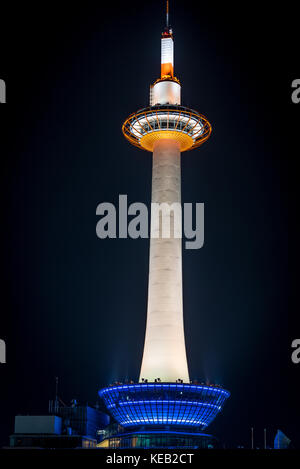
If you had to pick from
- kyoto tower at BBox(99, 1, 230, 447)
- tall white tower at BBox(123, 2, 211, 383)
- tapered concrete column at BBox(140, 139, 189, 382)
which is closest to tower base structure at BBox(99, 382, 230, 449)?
kyoto tower at BBox(99, 1, 230, 447)

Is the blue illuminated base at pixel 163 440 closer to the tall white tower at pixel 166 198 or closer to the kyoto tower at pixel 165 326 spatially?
the kyoto tower at pixel 165 326

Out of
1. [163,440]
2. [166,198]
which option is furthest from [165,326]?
[166,198]

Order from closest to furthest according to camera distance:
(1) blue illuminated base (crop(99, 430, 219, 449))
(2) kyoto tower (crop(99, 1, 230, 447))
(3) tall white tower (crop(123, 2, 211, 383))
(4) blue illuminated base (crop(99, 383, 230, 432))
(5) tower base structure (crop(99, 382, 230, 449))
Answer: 1. (1) blue illuminated base (crop(99, 430, 219, 449))
2. (5) tower base structure (crop(99, 382, 230, 449))
3. (4) blue illuminated base (crop(99, 383, 230, 432))
4. (2) kyoto tower (crop(99, 1, 230, 447))
5. (3) tall white tower (crop(123, 2, 211, 383))

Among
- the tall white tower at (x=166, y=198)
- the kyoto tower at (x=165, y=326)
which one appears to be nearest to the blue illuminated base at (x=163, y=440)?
the kyoto tower at (x=165, y=326)

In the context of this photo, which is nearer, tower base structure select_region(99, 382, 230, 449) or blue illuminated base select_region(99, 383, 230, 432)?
tower base structure select_region(99, 382, 230, 449)

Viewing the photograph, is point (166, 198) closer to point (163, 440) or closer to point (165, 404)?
point (165, 404)

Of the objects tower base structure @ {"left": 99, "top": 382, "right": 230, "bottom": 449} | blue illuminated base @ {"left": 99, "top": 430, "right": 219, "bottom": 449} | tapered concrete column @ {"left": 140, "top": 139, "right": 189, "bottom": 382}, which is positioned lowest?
blue illuminated base @ {"left": 99, "top": 430, "right": 219, "bottom": 449}

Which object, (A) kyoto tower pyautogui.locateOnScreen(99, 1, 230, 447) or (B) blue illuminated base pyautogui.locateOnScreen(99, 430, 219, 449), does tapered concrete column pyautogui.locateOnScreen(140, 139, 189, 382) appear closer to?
(A) kyoto tower pyautogui.locateOnScreen(99, 1, 230, 447)
